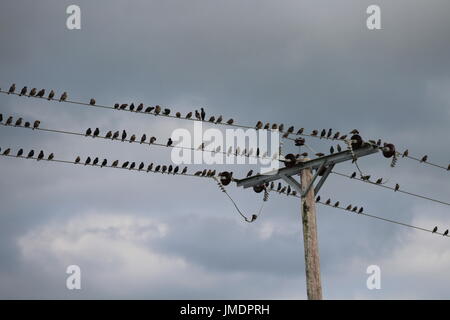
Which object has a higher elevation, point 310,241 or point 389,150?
point 389,150

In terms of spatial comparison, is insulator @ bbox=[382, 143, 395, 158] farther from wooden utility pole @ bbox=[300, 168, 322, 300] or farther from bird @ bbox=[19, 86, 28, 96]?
bird @ bbox=[19, 86, 28, 96]

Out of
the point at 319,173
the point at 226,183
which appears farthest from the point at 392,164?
the point at 226,183

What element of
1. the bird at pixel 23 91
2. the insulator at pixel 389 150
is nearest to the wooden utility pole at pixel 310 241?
the insulator at pixel 389 150

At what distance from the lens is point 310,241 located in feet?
61.9

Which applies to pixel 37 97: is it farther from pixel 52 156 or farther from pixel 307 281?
pixel 307 281

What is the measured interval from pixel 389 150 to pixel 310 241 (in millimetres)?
3333

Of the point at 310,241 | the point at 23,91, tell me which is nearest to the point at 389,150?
the point at 310,241

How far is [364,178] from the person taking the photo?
2264cm

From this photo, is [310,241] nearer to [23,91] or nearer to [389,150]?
[389,150]

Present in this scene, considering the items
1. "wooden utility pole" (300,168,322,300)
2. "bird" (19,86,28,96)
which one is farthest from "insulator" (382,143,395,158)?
"bird" (19,86,28,96)

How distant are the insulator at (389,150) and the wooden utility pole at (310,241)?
80.7 inches

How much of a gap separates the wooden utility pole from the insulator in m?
2.05

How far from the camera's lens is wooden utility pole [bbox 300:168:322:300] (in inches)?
728

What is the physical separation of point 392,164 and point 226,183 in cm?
439
